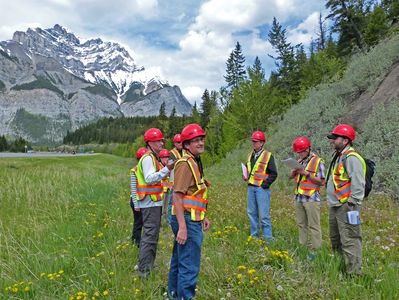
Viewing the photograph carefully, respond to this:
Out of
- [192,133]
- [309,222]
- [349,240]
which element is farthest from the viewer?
[309,222]

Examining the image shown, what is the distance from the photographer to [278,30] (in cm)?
4528

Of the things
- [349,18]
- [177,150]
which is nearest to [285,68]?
[349,18]

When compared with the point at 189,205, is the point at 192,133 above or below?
above

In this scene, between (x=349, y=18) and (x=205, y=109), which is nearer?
(x=349, y=18)

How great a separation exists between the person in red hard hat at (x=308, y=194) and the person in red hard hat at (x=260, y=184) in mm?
816

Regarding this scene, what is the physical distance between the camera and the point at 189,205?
3.93 m

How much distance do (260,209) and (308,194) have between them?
1.23 m

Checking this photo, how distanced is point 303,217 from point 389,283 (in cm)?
207

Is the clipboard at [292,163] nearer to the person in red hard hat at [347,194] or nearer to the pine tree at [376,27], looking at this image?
the person in red hard hat at [347,194]

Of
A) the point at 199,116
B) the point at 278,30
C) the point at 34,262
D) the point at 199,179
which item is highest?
the point at 278,30

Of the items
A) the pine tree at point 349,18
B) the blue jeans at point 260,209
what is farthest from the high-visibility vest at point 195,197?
the pine tree at point 349,18

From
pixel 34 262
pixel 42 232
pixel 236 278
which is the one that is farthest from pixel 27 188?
pixel 236 278

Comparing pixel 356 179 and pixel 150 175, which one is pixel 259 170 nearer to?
pixel 356 179

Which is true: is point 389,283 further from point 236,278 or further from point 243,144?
point 243,144
